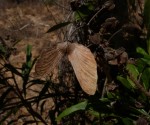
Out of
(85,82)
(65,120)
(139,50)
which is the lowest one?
(65,120)

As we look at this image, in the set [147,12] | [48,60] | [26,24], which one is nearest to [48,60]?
[48,60]

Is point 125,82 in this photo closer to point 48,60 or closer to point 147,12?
point 147,12

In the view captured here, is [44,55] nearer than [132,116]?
Yes

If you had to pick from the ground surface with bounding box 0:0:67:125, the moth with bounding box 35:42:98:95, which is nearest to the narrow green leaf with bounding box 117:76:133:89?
the moth with bounding box 35:42:98:95

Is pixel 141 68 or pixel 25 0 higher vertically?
pixel 25 0

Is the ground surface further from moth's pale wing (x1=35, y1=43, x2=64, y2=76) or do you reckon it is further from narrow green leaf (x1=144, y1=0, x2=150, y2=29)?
moth's pale wing (x1=35, y1=43, x2=64, y2=76)

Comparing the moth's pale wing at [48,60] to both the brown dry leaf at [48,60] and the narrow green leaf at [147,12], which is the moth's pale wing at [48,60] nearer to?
the brown dry leaf at [48,60]

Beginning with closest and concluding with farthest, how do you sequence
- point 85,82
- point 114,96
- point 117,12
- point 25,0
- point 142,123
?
point 85,82 → point 142,123 → point 114,96 → point 117,12 → point 25,0

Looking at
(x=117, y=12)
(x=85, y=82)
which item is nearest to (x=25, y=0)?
(x=117, y=12)

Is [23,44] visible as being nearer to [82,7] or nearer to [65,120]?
[65,120]
